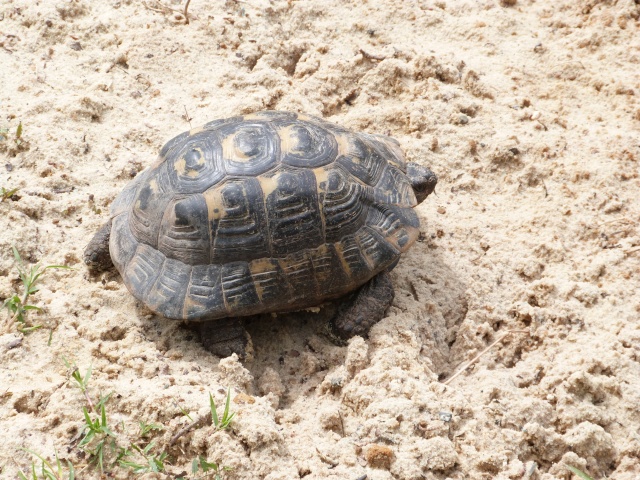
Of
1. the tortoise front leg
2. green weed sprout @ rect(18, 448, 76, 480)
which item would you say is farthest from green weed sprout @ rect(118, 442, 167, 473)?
the tortoise front leg

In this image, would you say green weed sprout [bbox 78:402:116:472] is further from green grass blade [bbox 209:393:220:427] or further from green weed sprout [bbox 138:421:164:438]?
green grass blade [bbox 209:393:220:427]

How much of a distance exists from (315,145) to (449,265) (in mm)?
1221

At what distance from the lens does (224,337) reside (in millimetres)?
3398

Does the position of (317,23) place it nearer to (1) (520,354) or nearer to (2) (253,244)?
(2) (253,244)

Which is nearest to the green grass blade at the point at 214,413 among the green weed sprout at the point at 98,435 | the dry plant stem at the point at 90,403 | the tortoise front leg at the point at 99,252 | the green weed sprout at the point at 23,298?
the green weed sprout at the point at 98,435

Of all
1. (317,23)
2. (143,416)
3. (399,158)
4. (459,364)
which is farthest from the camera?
(317,23)

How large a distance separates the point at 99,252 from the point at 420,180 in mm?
1985

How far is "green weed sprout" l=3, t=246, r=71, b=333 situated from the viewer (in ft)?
11.0

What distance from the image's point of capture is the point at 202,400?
9.70 ft

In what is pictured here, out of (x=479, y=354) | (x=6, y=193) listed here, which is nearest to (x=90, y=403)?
(x=6, y=193)

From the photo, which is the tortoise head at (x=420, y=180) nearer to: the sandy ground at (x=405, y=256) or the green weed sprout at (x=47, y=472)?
the sandy ground at (x=405, y=256)

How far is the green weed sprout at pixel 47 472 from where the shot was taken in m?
2.64

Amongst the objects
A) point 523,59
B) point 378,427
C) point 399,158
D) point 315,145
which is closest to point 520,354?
point 378,427

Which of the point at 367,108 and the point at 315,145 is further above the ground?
the point at 315,145
